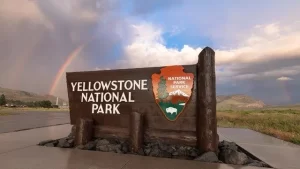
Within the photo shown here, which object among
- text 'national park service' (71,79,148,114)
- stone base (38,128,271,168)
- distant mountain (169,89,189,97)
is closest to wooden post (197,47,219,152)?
stone base (38,128,271,168)

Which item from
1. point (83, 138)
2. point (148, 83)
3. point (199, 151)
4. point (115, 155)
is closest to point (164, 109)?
point (148, 83)

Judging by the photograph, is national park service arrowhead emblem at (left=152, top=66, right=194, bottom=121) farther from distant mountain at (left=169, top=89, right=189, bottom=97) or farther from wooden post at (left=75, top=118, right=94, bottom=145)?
wooden post at (left=75, top=118, right=94, bottom=145)

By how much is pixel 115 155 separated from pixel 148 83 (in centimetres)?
188

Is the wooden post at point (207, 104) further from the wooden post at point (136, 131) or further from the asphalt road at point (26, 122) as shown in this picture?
the asphalt road at point (26, 122)

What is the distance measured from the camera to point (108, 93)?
5.89 meters

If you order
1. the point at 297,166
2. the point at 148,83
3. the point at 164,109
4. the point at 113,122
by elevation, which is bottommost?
the point at 297,166

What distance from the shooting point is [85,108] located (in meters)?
6.15

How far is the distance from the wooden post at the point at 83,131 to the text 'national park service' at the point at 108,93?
16.4 inches

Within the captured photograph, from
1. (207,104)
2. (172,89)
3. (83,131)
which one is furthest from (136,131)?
(207,104)

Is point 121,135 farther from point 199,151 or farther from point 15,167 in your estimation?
point 15,167

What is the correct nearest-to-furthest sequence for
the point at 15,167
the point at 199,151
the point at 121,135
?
the point at 15,167 → the point at 199,151 → the point at 121,135

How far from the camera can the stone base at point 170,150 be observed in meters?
4.29

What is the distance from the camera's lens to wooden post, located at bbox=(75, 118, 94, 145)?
556 cm

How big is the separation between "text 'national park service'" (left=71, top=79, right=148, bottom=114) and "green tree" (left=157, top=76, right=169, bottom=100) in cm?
36
